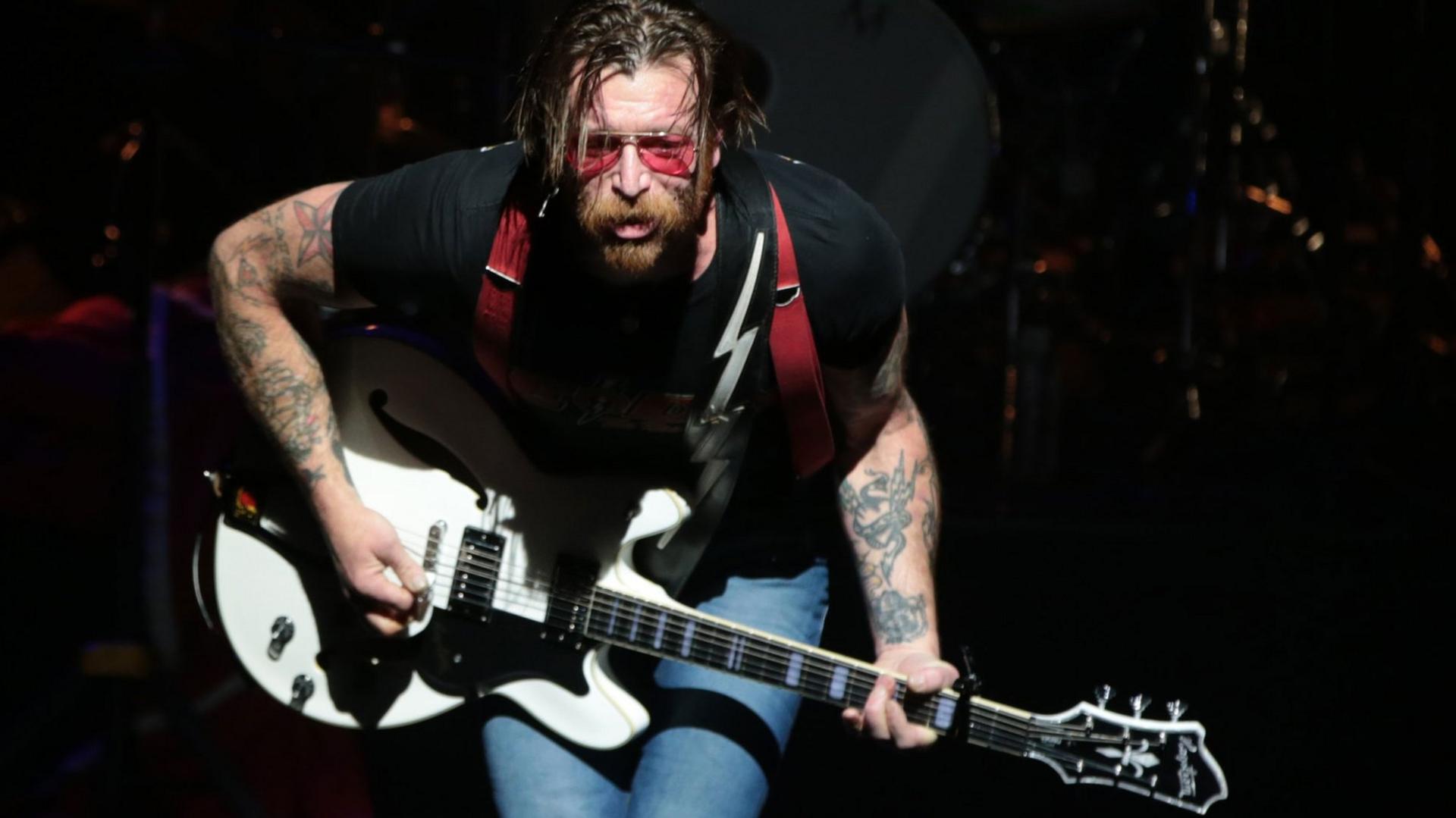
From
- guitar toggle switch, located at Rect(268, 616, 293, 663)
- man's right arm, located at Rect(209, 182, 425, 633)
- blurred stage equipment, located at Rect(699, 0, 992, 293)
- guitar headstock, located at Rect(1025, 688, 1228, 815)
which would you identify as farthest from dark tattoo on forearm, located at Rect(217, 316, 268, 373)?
blurred stage equipment, located at Rect(699, 0, 992, 293)

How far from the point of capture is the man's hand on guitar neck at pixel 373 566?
2.04 metres

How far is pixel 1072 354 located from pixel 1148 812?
305cm

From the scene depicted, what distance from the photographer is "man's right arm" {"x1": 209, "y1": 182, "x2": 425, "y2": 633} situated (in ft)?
6.68

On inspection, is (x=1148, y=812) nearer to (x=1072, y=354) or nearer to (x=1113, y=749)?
(x=1113, y=749)

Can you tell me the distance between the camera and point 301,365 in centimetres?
212

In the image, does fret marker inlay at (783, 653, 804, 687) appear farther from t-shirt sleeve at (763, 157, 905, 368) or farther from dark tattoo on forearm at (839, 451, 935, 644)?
t-shirt sleeve at (763, 157, 905, 368)

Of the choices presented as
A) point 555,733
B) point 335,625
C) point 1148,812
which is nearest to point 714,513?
point 555,733

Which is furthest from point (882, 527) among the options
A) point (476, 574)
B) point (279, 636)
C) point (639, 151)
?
point (279, 636)

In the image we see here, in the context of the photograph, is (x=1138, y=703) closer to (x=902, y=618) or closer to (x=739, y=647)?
(x=902, y=618)

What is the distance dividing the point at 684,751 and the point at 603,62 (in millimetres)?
1029

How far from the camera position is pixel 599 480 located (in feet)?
7.06

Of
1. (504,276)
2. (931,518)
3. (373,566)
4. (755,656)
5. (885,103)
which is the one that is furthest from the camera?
(885,103)

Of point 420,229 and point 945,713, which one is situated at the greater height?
point 420,229

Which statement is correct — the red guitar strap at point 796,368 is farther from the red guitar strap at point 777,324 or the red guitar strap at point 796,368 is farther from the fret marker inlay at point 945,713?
the fret marker inlay at point 945,713
